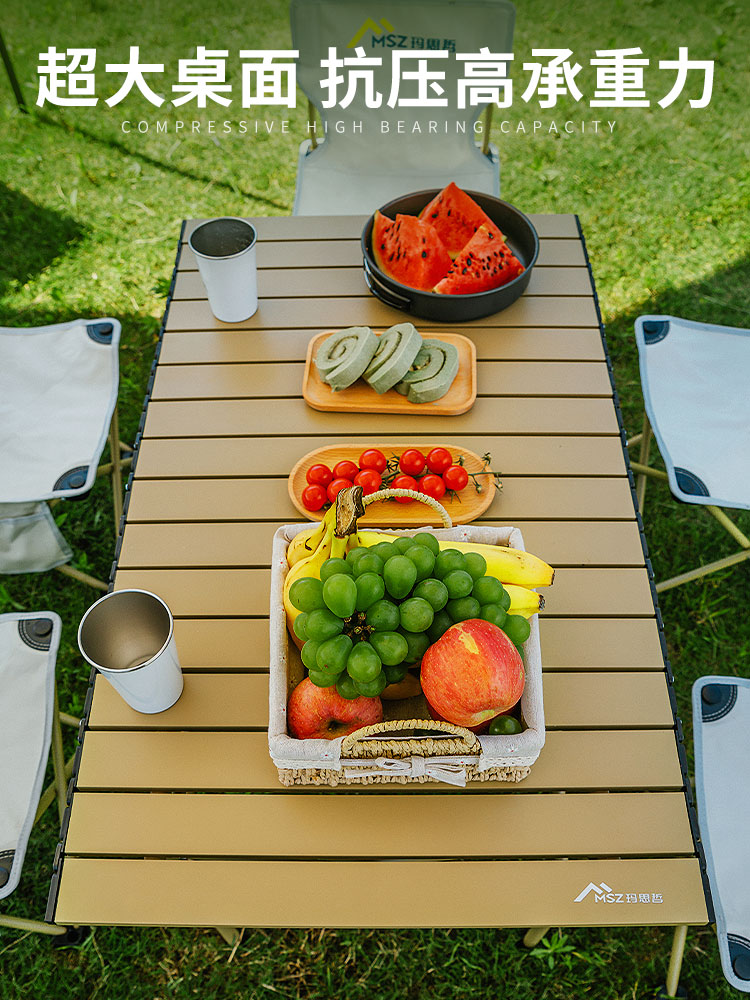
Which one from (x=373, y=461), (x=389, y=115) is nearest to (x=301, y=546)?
(x=373, y=461)

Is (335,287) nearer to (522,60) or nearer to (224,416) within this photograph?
(224,416)

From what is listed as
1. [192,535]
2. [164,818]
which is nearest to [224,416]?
[192,535]

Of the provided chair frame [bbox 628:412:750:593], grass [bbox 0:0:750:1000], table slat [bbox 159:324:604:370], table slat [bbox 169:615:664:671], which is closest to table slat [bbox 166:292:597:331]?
table slat [bbox 159:324:604:370]

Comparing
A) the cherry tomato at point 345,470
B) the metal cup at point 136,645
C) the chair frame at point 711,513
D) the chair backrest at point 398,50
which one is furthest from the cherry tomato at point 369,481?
the chair backrest at point 398,50

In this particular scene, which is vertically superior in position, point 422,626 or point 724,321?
point 724,321

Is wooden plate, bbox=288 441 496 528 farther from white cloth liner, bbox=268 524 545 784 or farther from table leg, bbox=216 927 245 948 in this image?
table leg, bbox=216 927 245 948

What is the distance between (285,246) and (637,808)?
196 centimetres

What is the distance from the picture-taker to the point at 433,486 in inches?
68.7

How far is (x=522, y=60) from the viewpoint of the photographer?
192 inches

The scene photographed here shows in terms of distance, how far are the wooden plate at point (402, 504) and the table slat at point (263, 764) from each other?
1.76 feet

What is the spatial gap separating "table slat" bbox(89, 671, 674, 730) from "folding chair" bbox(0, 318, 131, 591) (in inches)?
30.2

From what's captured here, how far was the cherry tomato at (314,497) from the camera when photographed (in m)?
1.75

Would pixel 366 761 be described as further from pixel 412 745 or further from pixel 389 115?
pixel 389 115

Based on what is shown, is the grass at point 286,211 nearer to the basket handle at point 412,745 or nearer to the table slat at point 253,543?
the table slat at point 253,543
